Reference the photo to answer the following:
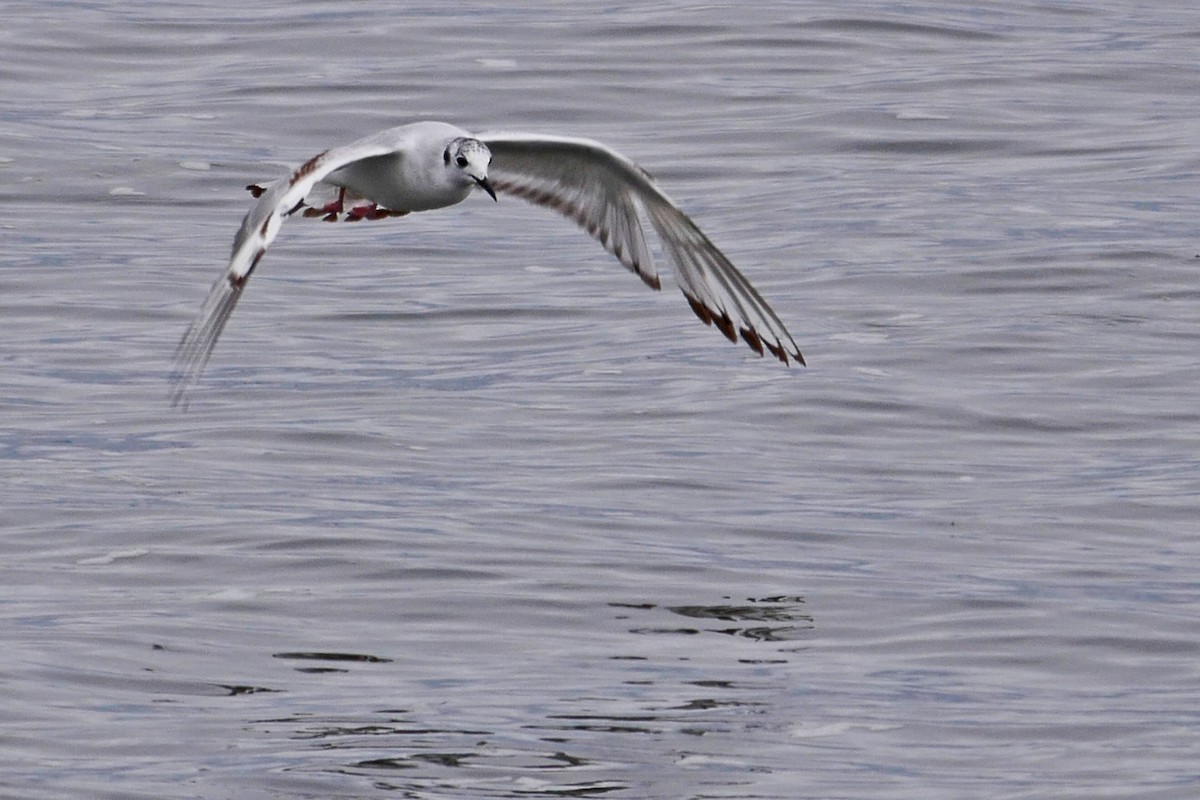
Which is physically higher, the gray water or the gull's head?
the gull's head

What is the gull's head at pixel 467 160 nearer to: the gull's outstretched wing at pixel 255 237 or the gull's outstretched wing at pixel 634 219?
the gull's outstretched wing at pixel 255 237

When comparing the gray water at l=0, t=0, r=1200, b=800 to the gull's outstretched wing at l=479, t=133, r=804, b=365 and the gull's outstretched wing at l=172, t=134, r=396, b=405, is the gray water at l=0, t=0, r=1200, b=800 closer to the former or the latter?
the gull's outstretched wing at l=479, t=133, r=804, b=365

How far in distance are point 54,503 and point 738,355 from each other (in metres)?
4.78

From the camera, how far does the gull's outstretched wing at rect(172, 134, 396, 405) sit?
9.15 m

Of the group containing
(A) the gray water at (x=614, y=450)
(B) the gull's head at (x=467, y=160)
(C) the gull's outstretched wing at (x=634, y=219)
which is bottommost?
(A) the gray water at (x=614, y=450)

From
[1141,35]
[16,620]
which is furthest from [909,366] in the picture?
[1141,35]

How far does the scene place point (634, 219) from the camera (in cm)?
1196

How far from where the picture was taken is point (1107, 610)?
10.7m

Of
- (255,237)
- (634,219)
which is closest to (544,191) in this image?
(634,219)

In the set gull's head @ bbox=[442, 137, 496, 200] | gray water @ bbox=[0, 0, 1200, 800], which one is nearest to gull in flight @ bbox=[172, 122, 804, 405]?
gull's head @ bbox=[442, 137, 496, 200]

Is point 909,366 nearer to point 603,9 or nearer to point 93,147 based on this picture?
point 93,147

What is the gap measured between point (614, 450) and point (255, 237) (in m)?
3.98

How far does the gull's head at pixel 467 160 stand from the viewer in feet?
35.1

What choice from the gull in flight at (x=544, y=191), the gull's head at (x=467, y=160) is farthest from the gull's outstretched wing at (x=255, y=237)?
the gull's head at (x=467, y=160)
